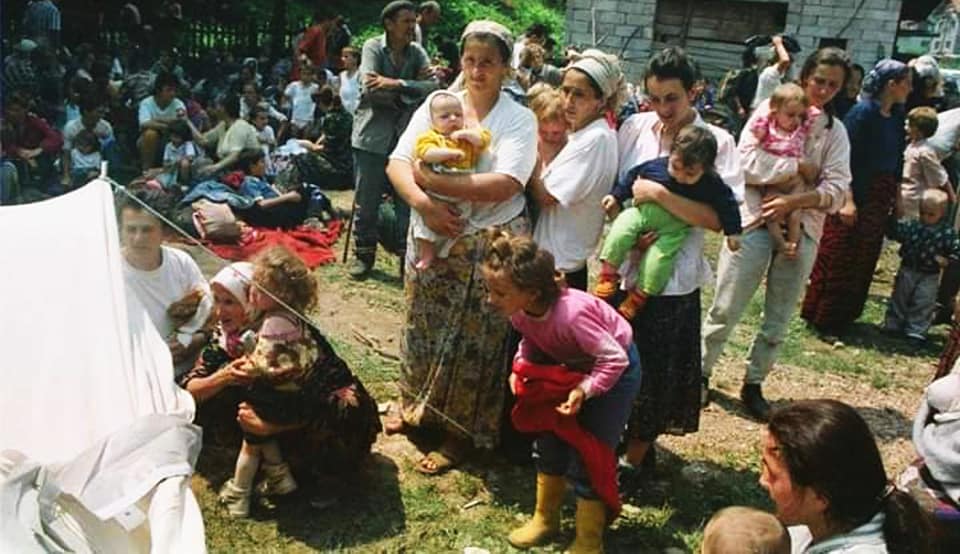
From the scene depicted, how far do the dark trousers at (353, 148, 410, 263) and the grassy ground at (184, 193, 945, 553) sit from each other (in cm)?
81

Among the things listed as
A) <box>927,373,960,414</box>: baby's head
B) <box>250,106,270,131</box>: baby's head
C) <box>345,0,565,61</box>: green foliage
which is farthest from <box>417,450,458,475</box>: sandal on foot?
<box>345,0,565,61</box>: green foliage

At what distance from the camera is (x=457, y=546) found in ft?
10.4

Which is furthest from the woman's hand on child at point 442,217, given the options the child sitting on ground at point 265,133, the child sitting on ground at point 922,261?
the child sitting on ground at point 265,133

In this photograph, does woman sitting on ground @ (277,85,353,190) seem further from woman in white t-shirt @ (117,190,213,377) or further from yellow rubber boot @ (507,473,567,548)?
yellow rubber boot @ (507,473,567,548)

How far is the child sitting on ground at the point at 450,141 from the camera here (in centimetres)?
321

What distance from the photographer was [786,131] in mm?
3902

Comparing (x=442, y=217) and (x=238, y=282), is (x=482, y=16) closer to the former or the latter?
(x=442, y=217)

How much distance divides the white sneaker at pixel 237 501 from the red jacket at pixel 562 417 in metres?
1.07

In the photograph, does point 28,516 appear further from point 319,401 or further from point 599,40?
point 599,40

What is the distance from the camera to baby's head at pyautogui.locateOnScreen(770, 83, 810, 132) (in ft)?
12.5

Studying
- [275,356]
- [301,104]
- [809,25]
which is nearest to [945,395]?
[275,356]

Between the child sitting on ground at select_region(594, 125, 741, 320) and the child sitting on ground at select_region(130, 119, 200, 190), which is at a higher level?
the child sitting on ground at select_region(594, 125, 741, 320)

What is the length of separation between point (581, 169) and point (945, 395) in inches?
54.4

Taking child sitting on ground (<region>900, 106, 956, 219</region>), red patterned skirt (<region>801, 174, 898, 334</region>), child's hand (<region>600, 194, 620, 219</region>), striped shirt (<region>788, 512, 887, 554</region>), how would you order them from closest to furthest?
striped shirt (<region>788, 512, 887, 554</region>) → child's hand (<region>600, 194, 620, 219</region>) → red patterned skirt (<region>801, 174, 898, 334</region>) → child sitting on ground (<region>900, 106, 956, 219</region>)
